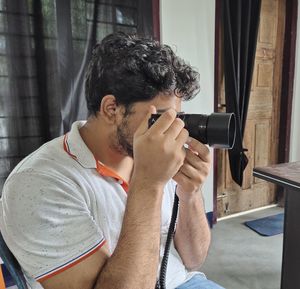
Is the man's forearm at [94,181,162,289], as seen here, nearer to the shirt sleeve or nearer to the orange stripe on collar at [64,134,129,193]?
the shirt sleeve

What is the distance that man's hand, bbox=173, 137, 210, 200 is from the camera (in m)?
0.80

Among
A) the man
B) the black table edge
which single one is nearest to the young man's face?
the man

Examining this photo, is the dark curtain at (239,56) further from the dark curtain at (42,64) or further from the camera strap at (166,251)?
the camera strap at (166,251)

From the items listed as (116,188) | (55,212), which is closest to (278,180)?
(116,188)

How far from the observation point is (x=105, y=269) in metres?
0.63

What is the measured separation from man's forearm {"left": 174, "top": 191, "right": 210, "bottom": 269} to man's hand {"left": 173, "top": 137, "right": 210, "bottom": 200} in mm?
62

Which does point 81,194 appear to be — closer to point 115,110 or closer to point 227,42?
point 115,110

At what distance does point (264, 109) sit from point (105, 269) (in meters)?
2.51

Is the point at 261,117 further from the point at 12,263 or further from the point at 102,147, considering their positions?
the point at 12,263

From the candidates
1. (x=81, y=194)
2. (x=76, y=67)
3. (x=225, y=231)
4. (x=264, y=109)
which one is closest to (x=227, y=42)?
(x=264, y=109)

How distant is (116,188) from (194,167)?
0.22m

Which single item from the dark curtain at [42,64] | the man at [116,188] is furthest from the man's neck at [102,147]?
the dark curtain at [42,64]

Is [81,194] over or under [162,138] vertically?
under

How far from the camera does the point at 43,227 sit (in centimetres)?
63
